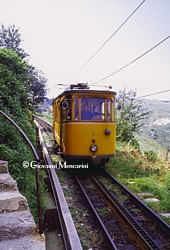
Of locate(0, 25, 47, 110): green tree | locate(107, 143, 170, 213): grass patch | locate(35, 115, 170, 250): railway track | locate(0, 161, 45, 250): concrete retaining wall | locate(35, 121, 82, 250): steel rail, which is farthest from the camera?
locate(0, 25, 47, 110): green tree

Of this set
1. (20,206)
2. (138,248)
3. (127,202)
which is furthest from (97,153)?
(20,206)

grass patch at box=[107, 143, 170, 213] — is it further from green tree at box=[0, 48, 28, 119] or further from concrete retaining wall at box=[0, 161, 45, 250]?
green tree at box=[0, 48, 28, 119]

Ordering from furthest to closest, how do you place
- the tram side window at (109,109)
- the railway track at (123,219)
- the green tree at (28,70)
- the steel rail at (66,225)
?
the green tree at (28,70), the tram side window at (109,109), the railway track at (123,219), the steel rail at (66,225)

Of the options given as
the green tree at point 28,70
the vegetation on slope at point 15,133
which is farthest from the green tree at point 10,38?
the vegetation on slope at point 15,133

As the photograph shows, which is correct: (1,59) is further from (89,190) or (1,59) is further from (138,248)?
(138,248)

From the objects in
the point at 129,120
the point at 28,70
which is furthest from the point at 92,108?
the point at 28,70

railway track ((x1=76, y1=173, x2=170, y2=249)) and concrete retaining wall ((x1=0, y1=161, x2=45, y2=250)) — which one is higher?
concrete retaining wall ((x1=0, y1=161, x2=45, y2=250))

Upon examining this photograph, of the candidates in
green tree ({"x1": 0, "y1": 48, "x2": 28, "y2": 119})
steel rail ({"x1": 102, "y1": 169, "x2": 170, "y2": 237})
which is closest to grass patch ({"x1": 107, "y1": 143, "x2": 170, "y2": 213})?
steel rail ({"x1": 102, "y1": 169, "x2": 170, "y2": 237})

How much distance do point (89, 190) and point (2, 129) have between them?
2993 mm

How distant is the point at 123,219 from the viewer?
5230 millimetres

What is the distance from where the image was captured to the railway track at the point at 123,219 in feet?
14.3

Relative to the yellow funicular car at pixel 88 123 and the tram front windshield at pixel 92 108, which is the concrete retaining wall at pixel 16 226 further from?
the tram front windshield at pixel 92 108

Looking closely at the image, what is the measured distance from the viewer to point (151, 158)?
12312 mm

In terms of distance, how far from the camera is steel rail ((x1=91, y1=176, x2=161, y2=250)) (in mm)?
4244
